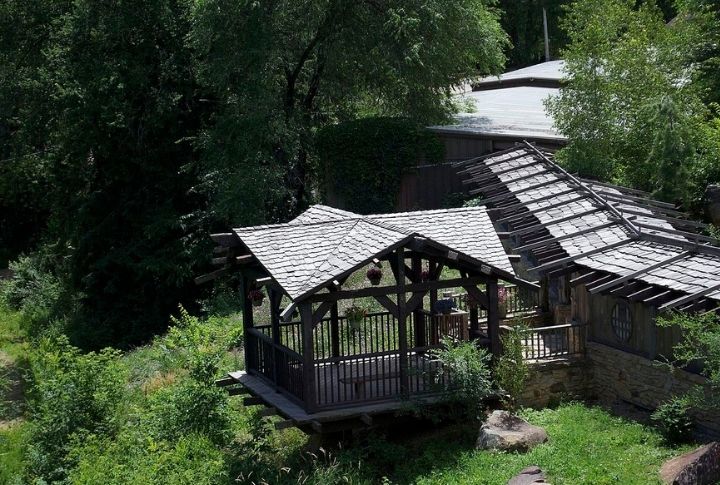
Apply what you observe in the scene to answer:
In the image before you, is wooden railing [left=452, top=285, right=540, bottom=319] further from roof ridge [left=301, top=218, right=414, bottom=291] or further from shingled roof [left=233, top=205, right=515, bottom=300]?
roof ridge [left=301, top=218, right=414, bottom=291]

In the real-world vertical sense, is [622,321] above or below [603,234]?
below

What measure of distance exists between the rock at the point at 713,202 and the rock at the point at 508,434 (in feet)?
25.7

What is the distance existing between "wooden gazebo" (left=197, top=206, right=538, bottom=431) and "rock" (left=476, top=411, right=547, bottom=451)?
38.1 inches

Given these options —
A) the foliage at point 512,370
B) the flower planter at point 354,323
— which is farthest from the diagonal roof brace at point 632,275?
the flower planter at point 354,323

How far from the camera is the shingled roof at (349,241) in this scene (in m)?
14.4

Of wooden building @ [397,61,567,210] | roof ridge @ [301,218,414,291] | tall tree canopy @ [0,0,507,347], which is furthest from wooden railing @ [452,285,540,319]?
tall tree canopy @ [0,0,507,347]

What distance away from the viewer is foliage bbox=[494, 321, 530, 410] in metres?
15.4

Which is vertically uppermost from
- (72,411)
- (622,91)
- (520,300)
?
(622,91)

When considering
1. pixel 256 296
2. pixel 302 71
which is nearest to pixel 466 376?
pixel 256 296

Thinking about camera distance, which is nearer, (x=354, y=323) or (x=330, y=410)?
(x=330, y=410)

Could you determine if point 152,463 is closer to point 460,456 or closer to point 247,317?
point 247,317

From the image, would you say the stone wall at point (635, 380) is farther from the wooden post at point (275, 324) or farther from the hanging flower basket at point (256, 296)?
the hanging flower basket at point (256, 296)

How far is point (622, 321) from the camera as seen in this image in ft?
52.0

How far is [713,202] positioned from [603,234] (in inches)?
176
